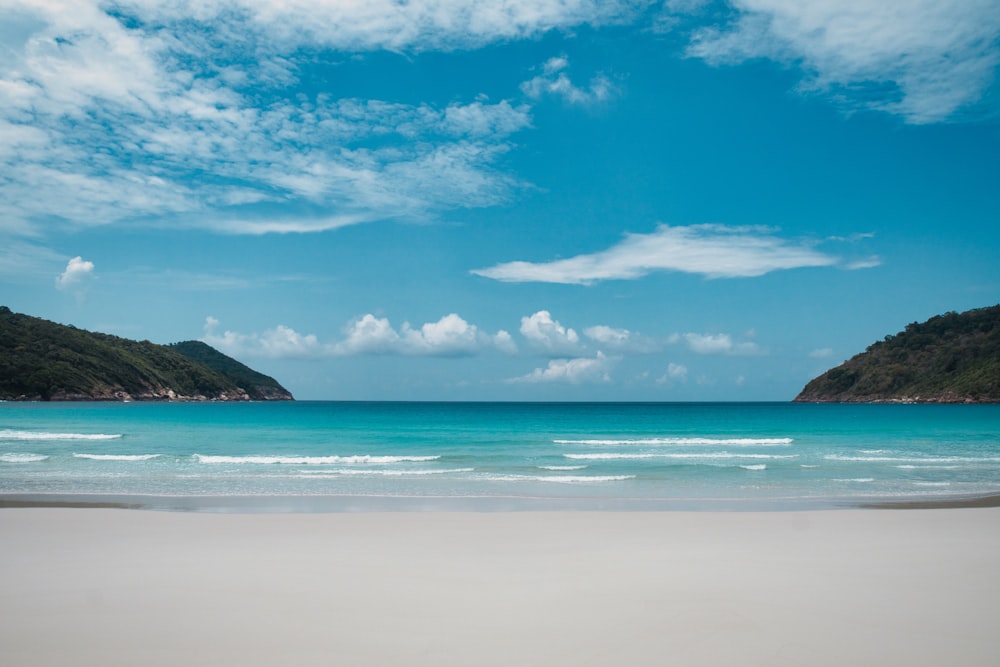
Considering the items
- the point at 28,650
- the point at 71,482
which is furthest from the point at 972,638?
the point at 71,482

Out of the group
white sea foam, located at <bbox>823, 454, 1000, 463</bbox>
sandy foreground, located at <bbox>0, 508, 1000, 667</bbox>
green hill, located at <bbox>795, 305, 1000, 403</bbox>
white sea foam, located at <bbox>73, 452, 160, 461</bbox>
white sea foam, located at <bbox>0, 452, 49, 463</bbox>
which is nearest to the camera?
sandy foreground, located at <bbox>0, 508, 1000, 667</bbox>

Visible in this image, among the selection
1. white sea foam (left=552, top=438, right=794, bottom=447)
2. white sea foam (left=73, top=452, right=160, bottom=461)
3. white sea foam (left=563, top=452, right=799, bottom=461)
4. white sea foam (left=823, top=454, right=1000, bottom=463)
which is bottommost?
white sea foam (left=552, top=438, right=794, bottom=447)

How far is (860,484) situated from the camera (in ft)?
62.2

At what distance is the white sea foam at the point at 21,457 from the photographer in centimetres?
2442

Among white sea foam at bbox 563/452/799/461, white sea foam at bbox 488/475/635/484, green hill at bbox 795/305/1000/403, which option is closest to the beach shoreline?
white sea foam at bbox 488/475/635/484

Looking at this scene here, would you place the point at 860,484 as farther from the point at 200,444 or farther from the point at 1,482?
the point at 200,444

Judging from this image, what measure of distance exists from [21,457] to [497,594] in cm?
2735

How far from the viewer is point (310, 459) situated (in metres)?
27.0

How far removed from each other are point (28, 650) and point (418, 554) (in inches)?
180

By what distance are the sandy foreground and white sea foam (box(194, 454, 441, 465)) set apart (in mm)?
15068

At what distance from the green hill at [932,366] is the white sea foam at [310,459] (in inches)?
4223

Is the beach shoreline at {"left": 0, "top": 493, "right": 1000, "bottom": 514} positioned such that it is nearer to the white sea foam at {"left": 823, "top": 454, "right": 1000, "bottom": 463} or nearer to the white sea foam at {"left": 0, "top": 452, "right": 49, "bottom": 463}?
the white sea foam at {"left": 823, "top": 454, "right": 1000, "bottom": 463}

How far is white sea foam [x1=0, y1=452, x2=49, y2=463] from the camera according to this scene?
24422 millimetres

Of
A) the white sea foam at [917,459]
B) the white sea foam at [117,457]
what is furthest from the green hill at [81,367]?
the white sea foam at [917,459]
